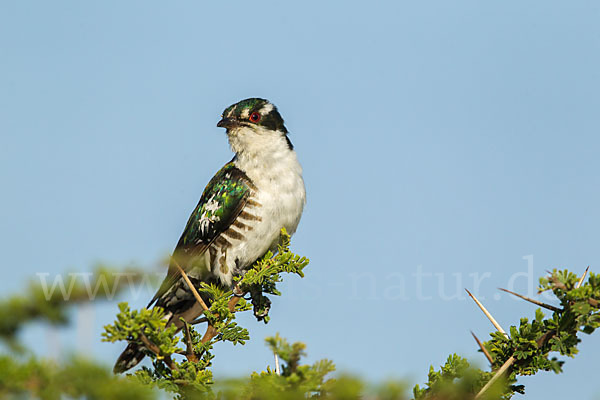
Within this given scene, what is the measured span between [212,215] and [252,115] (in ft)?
4.31

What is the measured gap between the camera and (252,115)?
7.32m

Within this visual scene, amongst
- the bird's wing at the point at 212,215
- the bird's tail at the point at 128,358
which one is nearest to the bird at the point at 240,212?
the bird's wing at the point at 212,215

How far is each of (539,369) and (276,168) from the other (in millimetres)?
4292

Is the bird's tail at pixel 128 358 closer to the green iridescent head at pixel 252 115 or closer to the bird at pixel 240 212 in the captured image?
the bird at pixel 240 212

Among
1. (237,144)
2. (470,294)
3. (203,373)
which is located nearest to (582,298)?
(470,294)

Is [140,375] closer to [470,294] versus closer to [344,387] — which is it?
[470,294]

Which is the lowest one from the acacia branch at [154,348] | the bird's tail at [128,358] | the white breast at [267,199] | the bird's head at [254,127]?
the acacia branch at [154,348]

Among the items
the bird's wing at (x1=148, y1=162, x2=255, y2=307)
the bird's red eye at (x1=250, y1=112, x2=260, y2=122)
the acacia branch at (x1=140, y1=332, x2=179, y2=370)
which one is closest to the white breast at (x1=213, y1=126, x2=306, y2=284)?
the bird's wing at (x1=148, y1=162, x2=255, y2=307)

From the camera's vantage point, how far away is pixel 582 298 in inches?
113

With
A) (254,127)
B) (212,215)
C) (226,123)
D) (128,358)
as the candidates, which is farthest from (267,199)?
(128,358)

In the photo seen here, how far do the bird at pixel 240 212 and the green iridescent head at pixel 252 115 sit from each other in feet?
0.04

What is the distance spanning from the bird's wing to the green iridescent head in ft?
1.67

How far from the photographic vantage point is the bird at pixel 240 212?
672cm

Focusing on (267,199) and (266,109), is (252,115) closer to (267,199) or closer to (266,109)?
(266,109)
